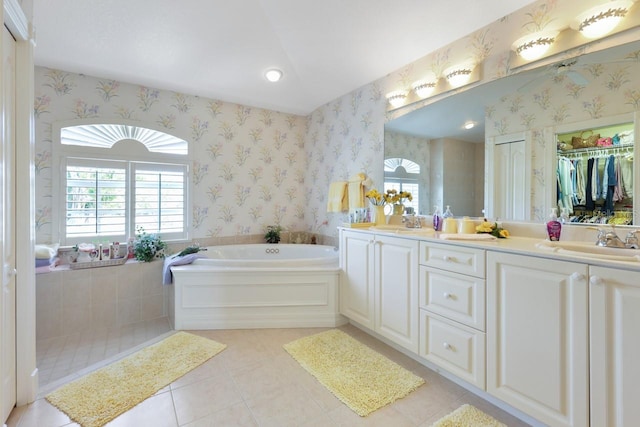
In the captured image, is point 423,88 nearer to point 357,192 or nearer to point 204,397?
point 357,192

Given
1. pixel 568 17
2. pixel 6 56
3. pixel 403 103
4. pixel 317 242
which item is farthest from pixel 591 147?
pixel 6 56

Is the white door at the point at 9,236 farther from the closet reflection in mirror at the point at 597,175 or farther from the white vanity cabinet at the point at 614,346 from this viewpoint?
the closet reflection in mirror at the point at 597,175

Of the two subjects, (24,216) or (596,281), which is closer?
(596,281)

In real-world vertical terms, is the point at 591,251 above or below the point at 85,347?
above

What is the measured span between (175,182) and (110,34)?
1501mm

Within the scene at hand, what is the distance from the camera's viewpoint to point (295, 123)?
4.23 metres

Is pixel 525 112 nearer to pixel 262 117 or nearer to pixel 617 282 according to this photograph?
pixel 617 282

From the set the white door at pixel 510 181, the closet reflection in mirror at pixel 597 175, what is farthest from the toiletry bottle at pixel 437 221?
the closet reflection in mirror at pixel 597 175

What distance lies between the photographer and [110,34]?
100 inches

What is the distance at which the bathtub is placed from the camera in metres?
2.70

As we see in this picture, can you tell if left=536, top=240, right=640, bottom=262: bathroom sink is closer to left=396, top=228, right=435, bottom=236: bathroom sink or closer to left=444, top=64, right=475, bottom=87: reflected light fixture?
left=396, top=228, right=435, bottom=236: bathroom sink

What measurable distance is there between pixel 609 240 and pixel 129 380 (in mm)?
2941

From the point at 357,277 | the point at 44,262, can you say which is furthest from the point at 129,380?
the point at 357,277

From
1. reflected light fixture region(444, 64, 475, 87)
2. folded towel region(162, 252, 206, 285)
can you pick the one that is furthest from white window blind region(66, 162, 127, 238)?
reflected light fixture region(444, 64, 475, 87)
